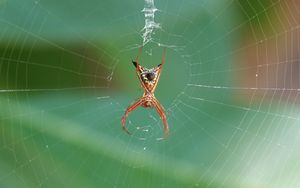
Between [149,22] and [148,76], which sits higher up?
[149,22]

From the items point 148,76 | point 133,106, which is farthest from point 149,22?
point 133,106

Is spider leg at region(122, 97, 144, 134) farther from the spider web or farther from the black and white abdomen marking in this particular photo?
the black and white abdomen marking

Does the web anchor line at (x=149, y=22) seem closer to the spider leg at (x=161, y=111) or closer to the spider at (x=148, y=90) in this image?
Result: the spider at (x=148, y=90)

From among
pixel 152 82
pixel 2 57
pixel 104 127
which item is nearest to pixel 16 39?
pixel 2 57

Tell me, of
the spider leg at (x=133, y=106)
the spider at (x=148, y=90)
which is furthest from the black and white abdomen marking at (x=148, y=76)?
the spider leg at (x=133, y=106)

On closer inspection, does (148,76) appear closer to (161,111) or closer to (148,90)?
(148,90)

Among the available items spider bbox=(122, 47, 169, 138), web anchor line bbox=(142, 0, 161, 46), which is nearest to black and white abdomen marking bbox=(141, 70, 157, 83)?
spider bbox=(122, 47, 169, 138)

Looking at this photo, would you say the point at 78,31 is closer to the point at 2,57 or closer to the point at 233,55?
the point at 2,57
